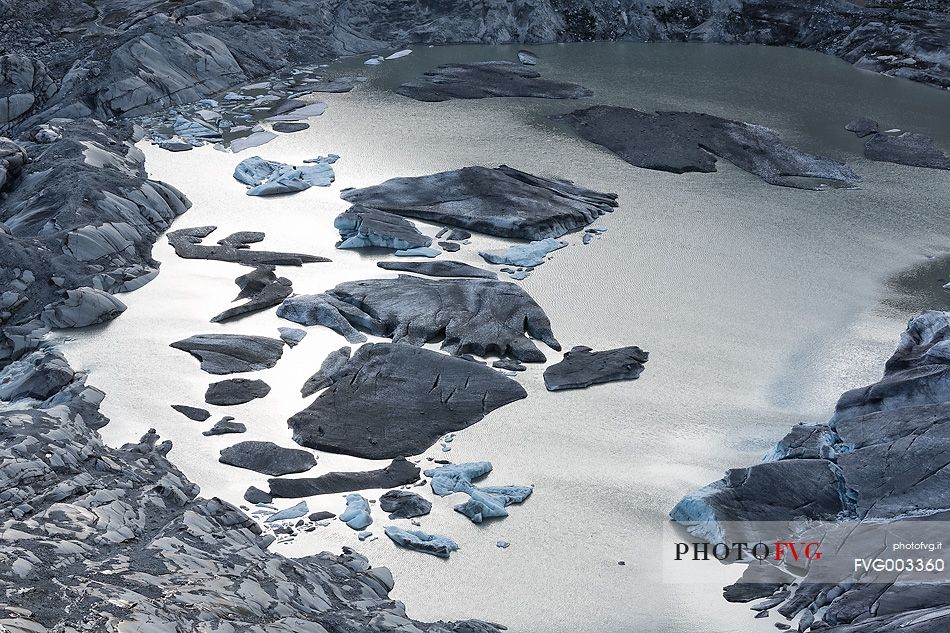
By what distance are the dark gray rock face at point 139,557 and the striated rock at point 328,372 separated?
1620 mm

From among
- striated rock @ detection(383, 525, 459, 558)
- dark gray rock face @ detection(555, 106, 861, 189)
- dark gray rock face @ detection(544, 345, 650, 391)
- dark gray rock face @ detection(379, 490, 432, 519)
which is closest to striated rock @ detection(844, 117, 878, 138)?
dark gray rock face @ detection(555, 106, 861, 189)

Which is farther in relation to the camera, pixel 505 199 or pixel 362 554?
pixel 505 199

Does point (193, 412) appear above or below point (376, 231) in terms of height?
below

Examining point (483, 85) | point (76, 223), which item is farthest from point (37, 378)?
point (483, 85)

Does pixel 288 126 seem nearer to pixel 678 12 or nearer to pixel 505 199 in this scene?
pixel 505 199

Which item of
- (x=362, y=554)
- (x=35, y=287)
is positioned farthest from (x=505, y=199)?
(x=362, y=554)

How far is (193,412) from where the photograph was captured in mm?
8531

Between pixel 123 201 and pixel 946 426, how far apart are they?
352 inches

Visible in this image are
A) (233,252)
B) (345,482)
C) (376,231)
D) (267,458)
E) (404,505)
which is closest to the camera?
(404,505)

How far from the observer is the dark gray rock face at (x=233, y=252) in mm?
11133

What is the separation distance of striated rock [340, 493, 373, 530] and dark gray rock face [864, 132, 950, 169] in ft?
35.9

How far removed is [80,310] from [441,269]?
369cm

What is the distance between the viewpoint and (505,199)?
1267 cm

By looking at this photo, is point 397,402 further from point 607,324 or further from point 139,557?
point 139,557
